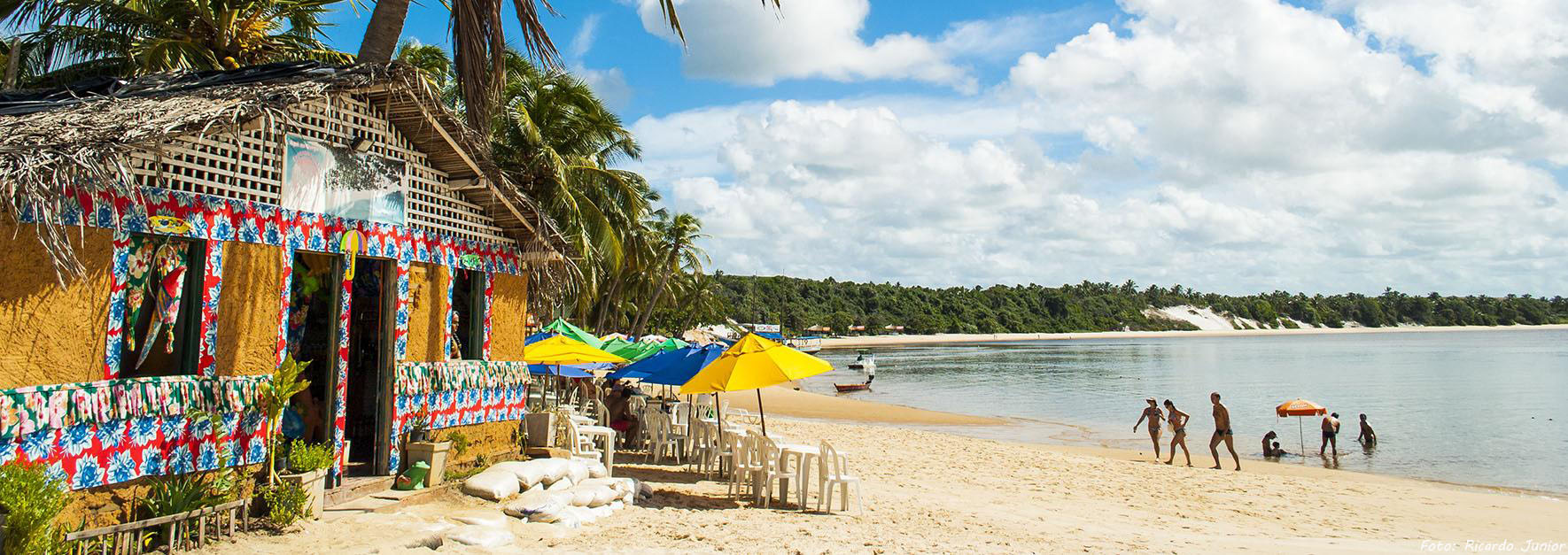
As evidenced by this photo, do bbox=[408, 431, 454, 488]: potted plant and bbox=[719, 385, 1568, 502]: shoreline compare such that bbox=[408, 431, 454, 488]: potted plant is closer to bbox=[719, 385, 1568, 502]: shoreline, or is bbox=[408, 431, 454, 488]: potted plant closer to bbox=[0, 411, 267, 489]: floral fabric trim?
bbox=[0, 411, 267, 489]: floral fabric trim

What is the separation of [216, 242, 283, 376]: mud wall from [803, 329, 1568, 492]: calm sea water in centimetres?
1931

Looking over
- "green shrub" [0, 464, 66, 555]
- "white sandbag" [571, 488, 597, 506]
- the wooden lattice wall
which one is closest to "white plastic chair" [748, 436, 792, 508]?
"white sandbag" [571, 488, 597, 506]

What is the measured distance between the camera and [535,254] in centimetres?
984

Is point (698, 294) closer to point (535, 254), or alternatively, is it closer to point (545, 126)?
point (545, 126)

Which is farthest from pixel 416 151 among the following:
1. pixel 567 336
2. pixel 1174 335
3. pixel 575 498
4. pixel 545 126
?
pixel 1174 335

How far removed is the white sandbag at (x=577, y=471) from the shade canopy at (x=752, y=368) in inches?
51.9

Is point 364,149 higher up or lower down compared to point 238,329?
higher up

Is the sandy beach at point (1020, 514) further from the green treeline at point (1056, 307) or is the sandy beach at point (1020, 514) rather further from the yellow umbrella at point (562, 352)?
the green treeline at point (1056, 307)

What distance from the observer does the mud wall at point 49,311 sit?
18.3 ft

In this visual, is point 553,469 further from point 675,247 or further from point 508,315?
point 675,247

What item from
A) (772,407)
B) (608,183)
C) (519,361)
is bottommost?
(772,407)

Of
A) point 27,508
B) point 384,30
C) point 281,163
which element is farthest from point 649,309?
point 27,508

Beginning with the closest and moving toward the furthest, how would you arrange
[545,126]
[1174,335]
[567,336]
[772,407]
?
[567,336]
[545,126]
[772,407]
[1174,335]

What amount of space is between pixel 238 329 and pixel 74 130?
1.71m
